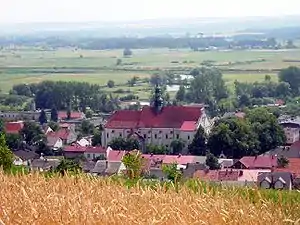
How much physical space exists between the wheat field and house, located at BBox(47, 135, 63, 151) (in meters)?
31.1

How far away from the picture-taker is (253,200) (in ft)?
20.0

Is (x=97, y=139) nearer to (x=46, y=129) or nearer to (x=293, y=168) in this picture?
(x=46, y=129)

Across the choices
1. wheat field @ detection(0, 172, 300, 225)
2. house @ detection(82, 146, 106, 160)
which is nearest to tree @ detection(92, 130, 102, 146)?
house @ detection(82, 146, 106, 160)

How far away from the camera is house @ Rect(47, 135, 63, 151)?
37244 millimetres

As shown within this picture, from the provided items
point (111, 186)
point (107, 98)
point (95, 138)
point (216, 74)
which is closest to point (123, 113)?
point (95, 138)

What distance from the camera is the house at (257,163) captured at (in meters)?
25.9

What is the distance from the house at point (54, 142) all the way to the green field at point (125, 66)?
2968cm

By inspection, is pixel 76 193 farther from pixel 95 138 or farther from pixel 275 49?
pixel 275 49

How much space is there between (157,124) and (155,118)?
0.56 metres

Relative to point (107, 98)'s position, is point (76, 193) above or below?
above

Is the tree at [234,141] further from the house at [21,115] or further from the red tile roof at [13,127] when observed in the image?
the house at [21,115]

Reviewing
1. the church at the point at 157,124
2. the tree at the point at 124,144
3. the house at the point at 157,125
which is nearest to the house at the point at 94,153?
the tree at the point at 124,144

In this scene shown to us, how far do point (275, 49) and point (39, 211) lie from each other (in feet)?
419

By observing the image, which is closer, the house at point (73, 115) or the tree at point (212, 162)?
the tree at point (212, 162)
